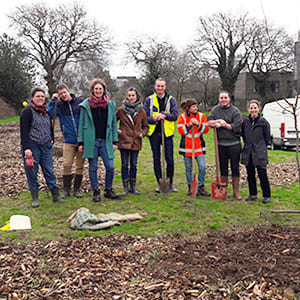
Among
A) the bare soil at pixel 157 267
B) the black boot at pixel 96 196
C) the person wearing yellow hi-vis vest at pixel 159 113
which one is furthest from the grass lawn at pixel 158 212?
the person wearing yellow hi-vis vest at pixel 159 113

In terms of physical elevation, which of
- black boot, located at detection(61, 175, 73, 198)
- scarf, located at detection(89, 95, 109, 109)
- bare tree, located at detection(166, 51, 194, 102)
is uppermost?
bare tree, located at detection(166, 51, 194, 102)

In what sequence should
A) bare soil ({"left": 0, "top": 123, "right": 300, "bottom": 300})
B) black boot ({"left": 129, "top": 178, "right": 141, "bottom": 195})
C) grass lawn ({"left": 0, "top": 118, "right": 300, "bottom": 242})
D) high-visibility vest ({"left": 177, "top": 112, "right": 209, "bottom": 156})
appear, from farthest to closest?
black boot ({"left": 129, "top": 178, "right": 141, "bottom": 195}) < high-visibility vest ({"left": 177, "top": 112, "right": 209, "bottom": 156}) < grass lawn ({"left": 0, "top": 118, "right": 300, "bottom": 242}) < bare soil ({"left": 0, "top": 123, "right": 300, "bottom": 300})

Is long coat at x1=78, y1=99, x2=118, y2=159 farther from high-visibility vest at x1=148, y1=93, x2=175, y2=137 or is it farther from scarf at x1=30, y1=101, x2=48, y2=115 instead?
high-visibility vest at x1=148, y1=93, x2=175, y2=137

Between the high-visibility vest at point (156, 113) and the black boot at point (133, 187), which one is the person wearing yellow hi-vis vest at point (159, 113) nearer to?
the high-visibility vest at point (156, 113)

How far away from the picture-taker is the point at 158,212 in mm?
5484

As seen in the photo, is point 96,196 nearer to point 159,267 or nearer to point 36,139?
point 36,139

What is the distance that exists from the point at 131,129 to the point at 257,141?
219cm

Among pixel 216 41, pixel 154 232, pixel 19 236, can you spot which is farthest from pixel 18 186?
pixel 216 41

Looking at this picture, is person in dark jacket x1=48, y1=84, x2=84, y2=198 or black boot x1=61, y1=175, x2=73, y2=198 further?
black boot x1=61, y1=175, x2=73, y2=198

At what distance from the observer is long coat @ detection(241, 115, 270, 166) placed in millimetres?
5844

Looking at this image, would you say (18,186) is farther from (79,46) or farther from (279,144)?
(79,46)

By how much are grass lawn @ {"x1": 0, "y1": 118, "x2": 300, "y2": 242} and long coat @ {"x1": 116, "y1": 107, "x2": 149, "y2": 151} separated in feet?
3.16

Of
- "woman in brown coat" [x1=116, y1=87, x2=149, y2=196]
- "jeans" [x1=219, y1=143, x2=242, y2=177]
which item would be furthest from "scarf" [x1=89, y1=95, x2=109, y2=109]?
"jeans" [x1=219, y1=143, x2=242, y2=177]

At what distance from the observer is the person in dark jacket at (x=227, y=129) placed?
5.98 m
